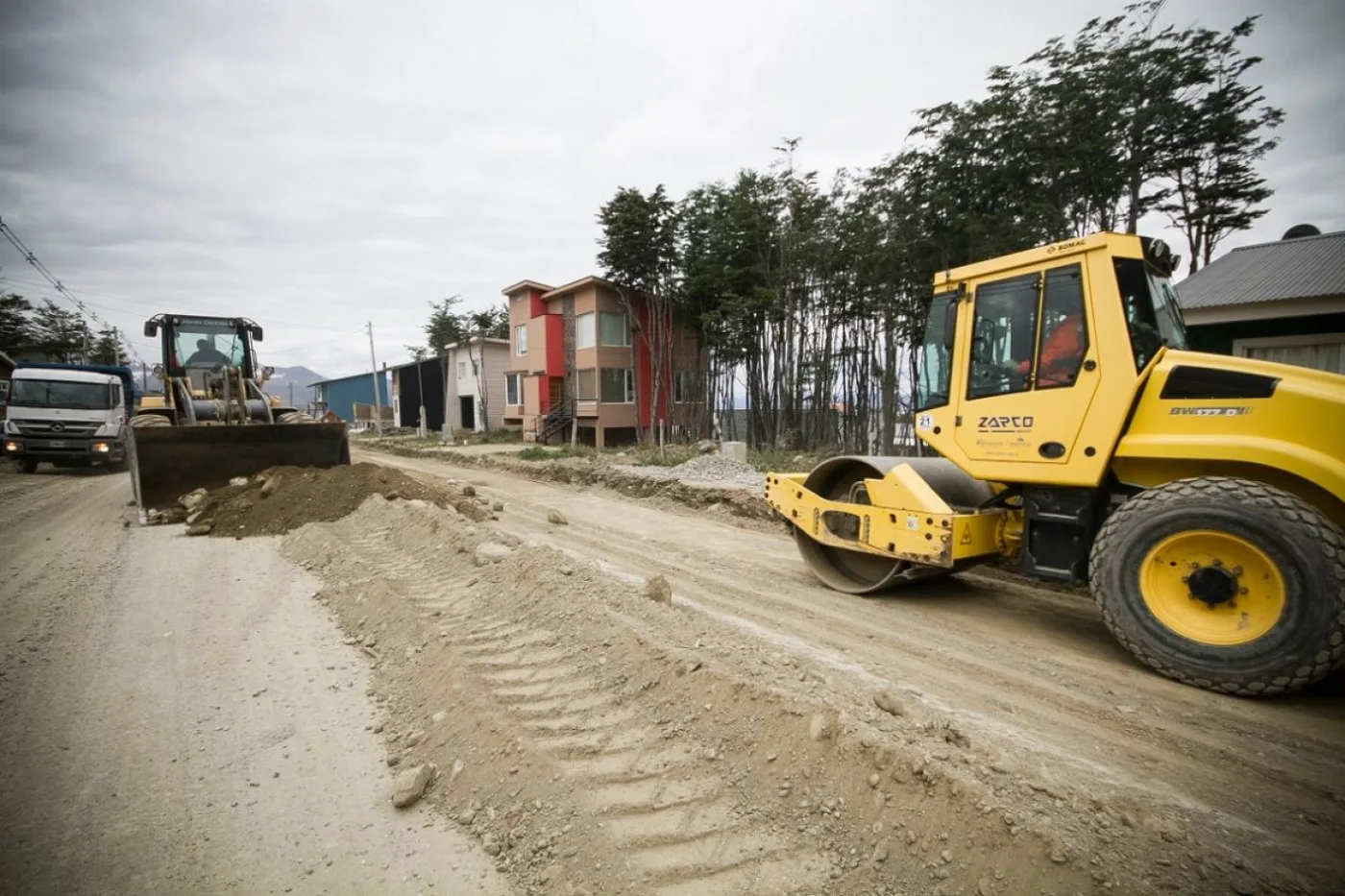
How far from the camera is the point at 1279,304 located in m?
10.0

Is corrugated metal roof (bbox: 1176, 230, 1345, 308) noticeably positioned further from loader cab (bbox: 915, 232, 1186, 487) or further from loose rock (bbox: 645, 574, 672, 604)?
loose rock (bbox: 645, 574, 672, 604)

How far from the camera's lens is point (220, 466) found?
9352 millimetres

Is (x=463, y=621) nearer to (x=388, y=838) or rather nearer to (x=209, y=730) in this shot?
(x=209, y=730)

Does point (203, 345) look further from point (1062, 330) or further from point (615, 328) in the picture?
point (615, 328)

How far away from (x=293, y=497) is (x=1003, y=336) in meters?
8.83

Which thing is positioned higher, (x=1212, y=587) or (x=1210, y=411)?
(x=1210, y=411)

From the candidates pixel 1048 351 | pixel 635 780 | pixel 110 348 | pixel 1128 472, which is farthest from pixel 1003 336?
pixel 110 348

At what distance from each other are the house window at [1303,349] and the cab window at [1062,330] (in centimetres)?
815

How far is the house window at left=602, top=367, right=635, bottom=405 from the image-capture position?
24.7 meters

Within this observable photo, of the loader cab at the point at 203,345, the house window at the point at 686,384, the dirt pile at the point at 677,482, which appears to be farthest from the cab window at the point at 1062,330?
the house window at the point at 686,384

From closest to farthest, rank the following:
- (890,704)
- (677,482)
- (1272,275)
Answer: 1. (890,704)
2. (1272,275)
3. (677,482)

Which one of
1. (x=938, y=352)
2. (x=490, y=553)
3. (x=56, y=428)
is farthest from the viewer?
(x=56, y=428)

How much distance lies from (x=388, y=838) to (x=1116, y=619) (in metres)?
4.16

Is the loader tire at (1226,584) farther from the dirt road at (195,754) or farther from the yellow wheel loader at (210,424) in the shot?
the yellow wheel loader at (210,424)
